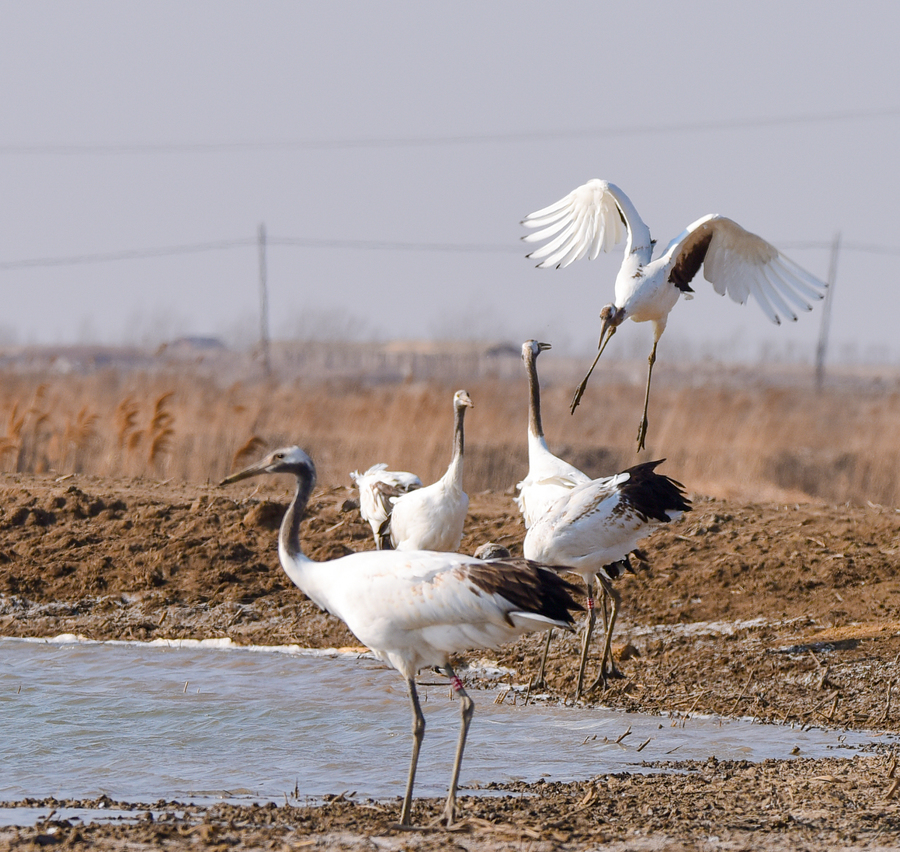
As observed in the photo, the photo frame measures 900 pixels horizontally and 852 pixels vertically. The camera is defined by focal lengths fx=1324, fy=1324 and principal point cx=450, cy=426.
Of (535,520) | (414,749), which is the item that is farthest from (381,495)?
(414,749)

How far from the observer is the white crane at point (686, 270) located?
945 centimetres

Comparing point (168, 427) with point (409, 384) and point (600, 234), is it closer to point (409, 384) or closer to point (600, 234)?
point (409, 384)

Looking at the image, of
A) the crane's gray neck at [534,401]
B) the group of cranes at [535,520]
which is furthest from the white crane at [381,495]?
the crane's gray neck at [534,401]

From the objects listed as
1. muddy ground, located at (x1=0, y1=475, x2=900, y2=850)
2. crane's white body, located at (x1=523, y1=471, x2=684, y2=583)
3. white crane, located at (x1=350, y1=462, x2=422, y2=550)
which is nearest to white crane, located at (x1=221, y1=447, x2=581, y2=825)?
muddy ground, located at (x1=0, y1=475, x2=900, y2=850)

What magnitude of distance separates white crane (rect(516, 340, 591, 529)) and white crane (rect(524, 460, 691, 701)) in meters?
0.36

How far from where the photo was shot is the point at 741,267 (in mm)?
9859

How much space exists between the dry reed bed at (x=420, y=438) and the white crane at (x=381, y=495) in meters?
5.24

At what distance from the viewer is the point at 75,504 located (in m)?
12.0

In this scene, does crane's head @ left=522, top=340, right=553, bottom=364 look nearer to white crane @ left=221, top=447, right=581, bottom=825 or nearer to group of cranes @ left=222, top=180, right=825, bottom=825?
group of cranes @ left=222, top=180, right=825, bottom=825

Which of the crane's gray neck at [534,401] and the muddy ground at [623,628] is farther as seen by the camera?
the crane's gray neck at [534,401]

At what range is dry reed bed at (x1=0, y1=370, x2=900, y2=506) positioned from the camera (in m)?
15.8

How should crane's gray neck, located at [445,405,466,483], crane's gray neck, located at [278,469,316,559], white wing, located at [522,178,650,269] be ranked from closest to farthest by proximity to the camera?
1. crane's gray neck, located at [278,469,316,559]
2. crane's gray neck, located at [445,405,466,483]
3. white wing, located at [522,178,650,269]

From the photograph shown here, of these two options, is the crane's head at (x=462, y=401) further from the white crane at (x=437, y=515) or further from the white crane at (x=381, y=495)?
the white crane at (x=381, y=495)

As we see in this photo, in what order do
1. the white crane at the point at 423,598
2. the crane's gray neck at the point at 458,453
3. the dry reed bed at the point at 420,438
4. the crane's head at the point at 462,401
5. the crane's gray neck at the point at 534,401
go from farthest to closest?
1. the dry reed bed at the point at 420,438
2. the crane's gray neck at the point at 534,401
3. the crane's head at the point at 462,401
4. the crane's gray neck at the point at 458,453
5. the white crane at the point at 423,598
